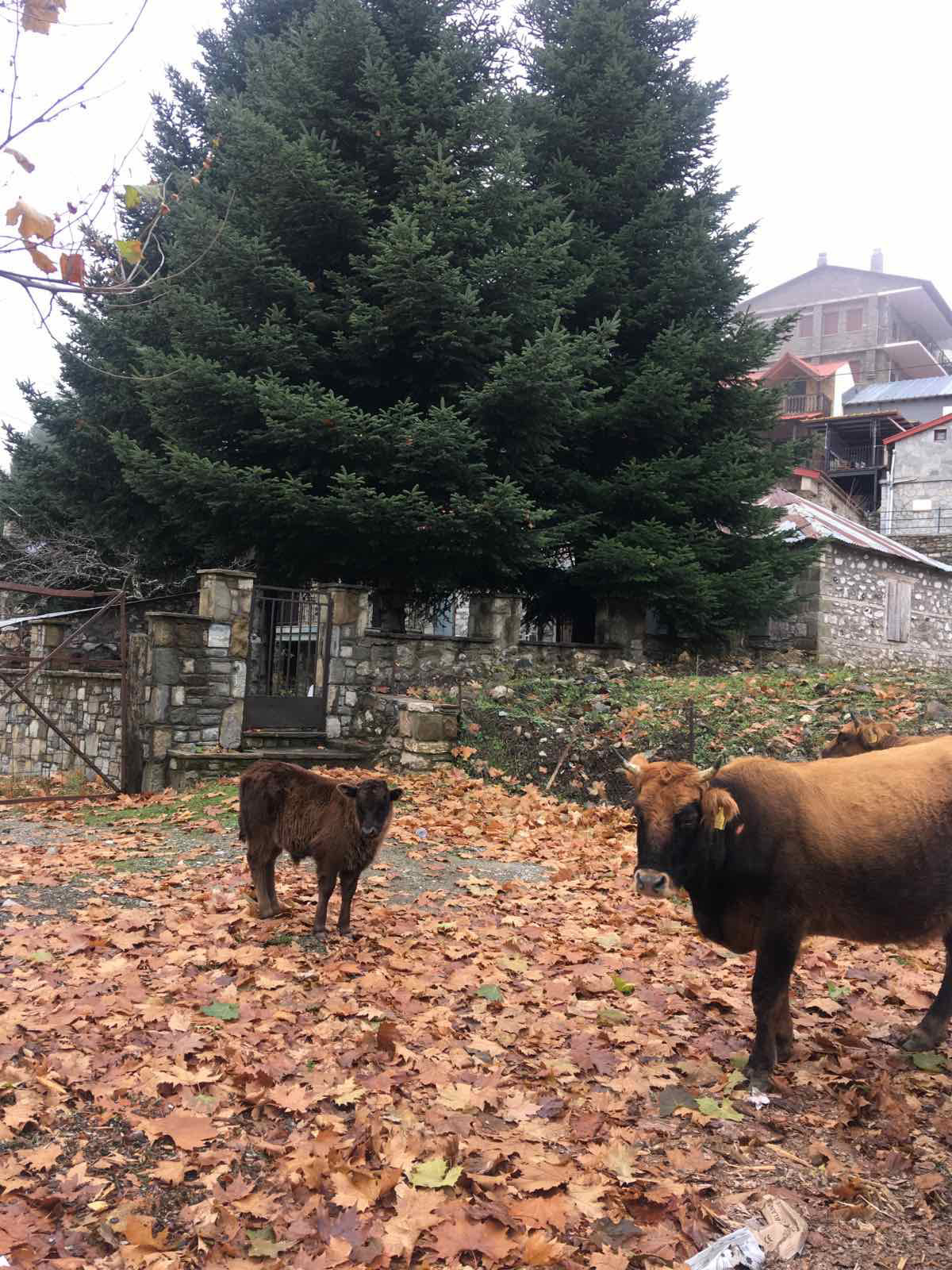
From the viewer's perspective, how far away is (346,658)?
14.9 m

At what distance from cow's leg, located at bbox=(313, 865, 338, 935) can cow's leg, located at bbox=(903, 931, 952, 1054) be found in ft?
12.3

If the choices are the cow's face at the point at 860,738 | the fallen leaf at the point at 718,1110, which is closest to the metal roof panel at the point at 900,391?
the cow's face at the point at 860,738

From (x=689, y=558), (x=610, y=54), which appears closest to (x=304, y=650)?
(x=689, y=558)

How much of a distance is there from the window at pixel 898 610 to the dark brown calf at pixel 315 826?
2194 cm

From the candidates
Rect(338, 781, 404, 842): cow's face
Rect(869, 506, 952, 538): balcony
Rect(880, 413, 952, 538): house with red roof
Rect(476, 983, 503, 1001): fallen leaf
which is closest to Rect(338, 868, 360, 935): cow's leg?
Rect(338, 781, 404, 842): cow's face

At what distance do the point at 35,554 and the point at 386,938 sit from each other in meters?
16.9

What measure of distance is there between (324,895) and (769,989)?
3.29 m

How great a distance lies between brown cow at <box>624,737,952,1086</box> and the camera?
4672 mm

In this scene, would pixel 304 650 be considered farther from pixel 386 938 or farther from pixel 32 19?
pixel 32 19

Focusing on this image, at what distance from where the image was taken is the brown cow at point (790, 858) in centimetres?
467

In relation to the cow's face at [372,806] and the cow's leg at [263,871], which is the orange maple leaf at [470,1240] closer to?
the cow's face at [372,806]

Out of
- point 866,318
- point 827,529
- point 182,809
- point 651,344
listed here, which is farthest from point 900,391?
point 182,809

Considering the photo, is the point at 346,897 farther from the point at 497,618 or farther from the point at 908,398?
the point at 908,398

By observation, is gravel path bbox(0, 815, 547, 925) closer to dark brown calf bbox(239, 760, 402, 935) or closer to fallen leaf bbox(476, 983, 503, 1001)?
dark brown calf bbox(239, 760, 402, 935)
